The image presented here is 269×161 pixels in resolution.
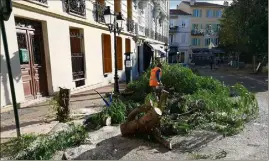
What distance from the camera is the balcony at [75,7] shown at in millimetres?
7518

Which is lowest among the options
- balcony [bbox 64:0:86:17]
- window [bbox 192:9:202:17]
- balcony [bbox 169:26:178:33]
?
balcony [bbox 64:0:86:17]

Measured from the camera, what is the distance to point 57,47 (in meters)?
6.91

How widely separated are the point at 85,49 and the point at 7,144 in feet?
21.9

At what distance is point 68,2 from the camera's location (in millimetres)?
7547

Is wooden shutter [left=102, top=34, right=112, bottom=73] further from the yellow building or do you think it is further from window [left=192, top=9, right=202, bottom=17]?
window [left=192, top=9, right=202, bottom=17]

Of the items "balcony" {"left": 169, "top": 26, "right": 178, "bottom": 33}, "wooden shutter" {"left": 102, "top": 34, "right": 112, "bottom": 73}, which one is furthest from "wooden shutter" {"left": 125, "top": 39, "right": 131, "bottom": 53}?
"balcony" {"left": 169, "top": 26, "right": 178, "bottom": 33}

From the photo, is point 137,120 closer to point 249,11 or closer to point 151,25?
point 249,11

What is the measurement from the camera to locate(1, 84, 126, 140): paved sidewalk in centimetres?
253

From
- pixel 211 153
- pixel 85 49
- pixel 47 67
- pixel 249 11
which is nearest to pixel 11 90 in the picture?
pixel 211 153

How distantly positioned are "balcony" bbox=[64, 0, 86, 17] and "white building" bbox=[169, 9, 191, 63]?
3028 centimetres

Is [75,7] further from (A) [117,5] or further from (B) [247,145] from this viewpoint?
(B) [247,145]

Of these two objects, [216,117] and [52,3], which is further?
[52,3]

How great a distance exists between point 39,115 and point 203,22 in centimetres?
3557

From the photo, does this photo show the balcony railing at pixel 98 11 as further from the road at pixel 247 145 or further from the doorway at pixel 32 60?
the road at pixel 247 145
